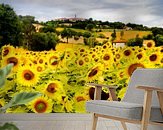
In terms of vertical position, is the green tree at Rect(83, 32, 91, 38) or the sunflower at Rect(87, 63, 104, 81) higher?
the green tree at Rect(83, 32, 91, 38)

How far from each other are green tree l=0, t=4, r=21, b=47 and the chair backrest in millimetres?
1751

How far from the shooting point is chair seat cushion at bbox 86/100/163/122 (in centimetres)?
303

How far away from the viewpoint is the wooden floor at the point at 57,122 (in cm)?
437

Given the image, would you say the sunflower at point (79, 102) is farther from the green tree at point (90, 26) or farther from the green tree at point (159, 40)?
the green tree at point (159, 40)

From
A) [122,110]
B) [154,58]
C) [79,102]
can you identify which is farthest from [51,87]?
[122,110]

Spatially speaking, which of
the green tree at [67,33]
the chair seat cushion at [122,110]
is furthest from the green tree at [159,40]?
the chair seat cushion at [122,110]

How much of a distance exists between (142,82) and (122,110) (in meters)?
0.77

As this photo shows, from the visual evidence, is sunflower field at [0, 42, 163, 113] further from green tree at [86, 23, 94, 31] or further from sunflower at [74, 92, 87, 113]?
green tree at [86, 23, 94, 31]

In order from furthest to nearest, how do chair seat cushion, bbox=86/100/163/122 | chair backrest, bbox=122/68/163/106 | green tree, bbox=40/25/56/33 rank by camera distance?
1. green tree, bbox=40/25/56/33
2. chair backrest, bbox=122/68/163/106
3. chair seat cushion, bbox=86/100/163/122

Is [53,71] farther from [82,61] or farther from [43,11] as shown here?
[43,11]

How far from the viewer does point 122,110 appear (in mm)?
3057

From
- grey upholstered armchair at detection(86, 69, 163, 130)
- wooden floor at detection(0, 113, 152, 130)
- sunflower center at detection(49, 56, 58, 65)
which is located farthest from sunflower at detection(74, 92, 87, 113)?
grey upholstered armchair at detection(86, 69, 163, 130)

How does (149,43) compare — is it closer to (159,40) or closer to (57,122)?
(159,40)

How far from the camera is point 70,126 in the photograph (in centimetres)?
442
